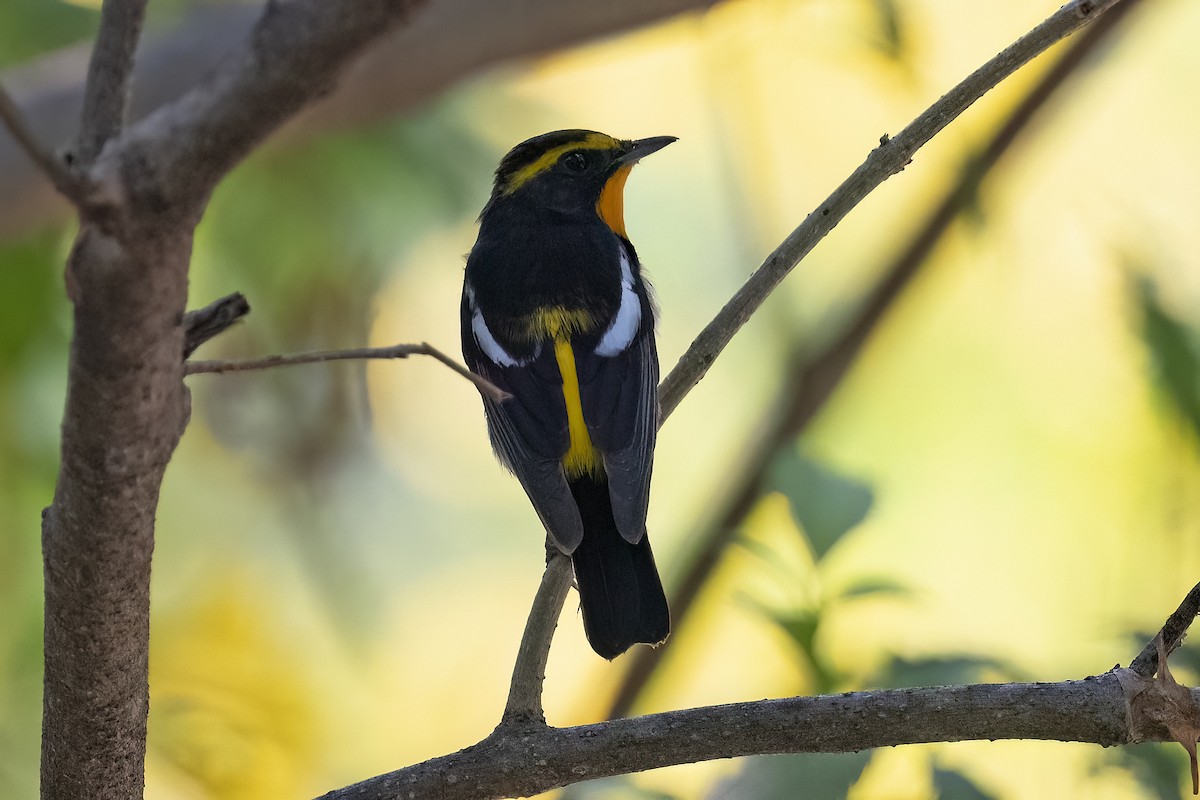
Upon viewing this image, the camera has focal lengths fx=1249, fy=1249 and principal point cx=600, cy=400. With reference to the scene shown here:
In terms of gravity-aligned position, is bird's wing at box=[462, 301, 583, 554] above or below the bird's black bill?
below

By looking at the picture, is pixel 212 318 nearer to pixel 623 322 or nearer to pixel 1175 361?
pixel 623 322

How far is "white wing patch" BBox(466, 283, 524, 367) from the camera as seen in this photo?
305cm

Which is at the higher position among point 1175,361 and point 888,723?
point 1175,361

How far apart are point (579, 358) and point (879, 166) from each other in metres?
1.02

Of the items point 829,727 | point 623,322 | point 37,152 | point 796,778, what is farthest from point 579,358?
point 37,152

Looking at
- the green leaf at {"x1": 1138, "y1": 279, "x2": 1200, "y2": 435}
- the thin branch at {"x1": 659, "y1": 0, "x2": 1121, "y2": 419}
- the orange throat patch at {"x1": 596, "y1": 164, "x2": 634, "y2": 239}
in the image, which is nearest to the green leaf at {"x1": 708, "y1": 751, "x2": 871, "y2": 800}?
the thin branch at {"x1": 659, "y1": 0, "x2": 1121, "y2": 419}

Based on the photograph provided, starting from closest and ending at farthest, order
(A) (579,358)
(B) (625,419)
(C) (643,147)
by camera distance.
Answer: (B) (625,419) → (A) (579,358) → (C) (643,147)

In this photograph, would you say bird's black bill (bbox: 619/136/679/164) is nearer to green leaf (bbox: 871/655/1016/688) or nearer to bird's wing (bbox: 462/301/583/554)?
bird's wing (bbox: 462/301/583/554)

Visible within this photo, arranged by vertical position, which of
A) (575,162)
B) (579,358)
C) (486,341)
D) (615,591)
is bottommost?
(615,591)

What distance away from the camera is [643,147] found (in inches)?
144

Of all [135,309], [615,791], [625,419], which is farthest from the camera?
[625,419]

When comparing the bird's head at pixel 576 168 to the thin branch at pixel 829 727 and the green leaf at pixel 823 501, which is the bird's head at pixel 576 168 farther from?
the thin branch at pixel 829 727

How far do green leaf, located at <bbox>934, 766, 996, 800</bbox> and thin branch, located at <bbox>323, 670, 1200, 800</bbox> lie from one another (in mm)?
272

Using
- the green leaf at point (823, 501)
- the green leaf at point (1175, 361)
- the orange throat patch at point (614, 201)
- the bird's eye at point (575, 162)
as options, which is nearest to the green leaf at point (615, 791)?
the green leaf at point (823, 501)
